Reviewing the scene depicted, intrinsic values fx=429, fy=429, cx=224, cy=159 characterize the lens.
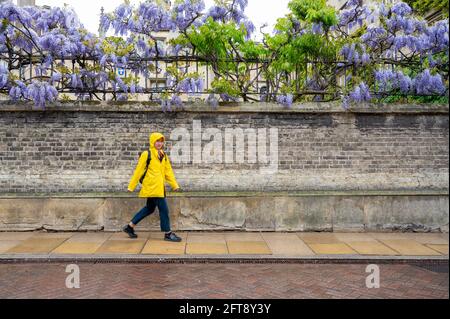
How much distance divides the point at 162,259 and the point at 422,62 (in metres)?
7.33

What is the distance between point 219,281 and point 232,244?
6.68 ft

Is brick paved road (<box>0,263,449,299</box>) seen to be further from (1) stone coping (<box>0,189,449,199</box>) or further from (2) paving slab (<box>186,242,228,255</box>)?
(1) stone coping (<box>0,189,449,199</box>)

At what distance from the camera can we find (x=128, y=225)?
26.5ft

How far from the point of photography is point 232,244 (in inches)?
304

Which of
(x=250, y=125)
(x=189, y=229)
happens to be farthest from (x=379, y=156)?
(x=189, y=229)

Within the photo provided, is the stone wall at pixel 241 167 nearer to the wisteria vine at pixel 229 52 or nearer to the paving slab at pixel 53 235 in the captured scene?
the paving slab at pixel 53 235

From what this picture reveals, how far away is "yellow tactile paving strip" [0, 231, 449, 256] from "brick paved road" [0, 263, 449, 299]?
1.89ft

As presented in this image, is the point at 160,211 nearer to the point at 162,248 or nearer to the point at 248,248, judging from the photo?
the point at 162,248

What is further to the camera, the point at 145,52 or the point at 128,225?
the point at 145,52

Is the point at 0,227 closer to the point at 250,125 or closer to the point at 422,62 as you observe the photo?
the point at 250,125

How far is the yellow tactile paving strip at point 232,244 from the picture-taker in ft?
23.4

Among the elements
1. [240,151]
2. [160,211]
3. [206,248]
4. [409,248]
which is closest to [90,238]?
[160,211]
